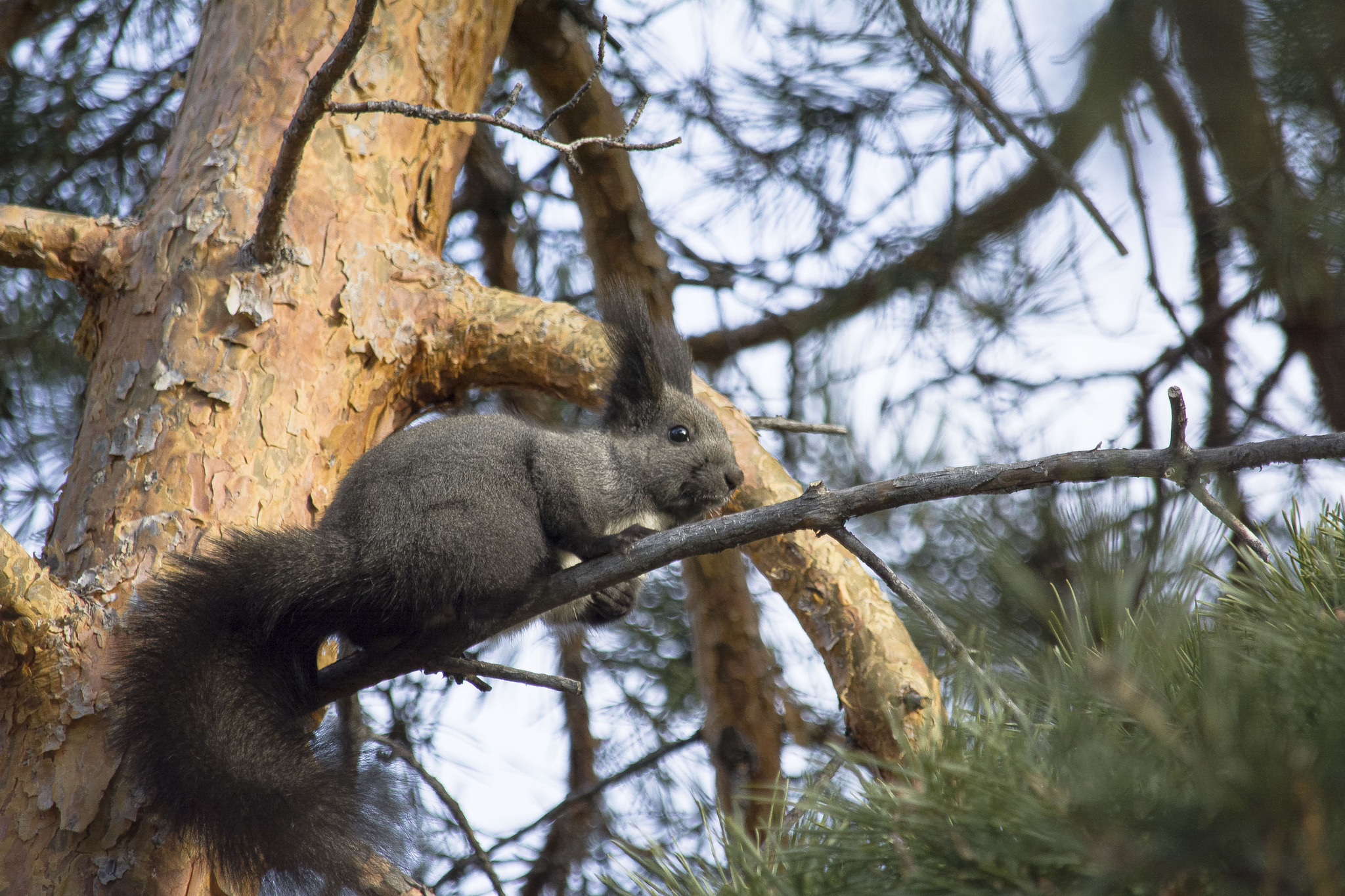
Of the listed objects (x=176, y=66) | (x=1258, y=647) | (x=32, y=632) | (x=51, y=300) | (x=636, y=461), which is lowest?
(x=1258, y=647)

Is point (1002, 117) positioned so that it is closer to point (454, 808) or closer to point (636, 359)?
point (636, 359)

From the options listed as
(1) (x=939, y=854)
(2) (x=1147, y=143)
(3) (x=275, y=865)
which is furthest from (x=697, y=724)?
(1) (x=939, y=854)

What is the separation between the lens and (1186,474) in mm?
1136

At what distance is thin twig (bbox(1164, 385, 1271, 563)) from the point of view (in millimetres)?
1101

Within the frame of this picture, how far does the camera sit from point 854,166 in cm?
324

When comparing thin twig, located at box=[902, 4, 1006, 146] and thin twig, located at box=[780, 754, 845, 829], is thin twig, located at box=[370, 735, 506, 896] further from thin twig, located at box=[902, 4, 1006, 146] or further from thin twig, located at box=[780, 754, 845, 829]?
thin twig, located at box=[902, 4, 1006, 146]

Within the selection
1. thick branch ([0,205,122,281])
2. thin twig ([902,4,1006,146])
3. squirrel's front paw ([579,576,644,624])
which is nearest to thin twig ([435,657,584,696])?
squirrel's front paw ([579,576,644,624])

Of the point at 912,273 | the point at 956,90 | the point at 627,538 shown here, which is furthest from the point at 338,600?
the point at 912,273

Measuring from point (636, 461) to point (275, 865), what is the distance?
1013 mm

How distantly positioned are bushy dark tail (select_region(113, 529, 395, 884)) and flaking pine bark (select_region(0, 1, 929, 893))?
0.41 ft

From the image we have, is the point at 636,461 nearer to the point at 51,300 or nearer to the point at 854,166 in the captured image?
the point at 854,166

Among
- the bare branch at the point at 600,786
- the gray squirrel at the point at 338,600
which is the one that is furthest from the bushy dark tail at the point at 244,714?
the bare branch at the point at 600,786

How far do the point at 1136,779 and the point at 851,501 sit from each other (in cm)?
60

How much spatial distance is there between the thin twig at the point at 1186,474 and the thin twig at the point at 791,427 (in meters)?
1.02
